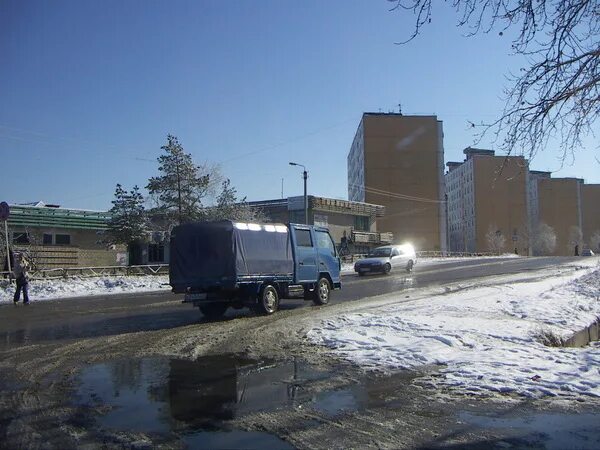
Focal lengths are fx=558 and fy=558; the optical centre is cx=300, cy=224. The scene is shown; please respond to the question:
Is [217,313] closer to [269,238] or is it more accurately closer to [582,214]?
[269,238]

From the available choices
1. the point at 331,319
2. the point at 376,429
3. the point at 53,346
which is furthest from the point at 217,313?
the point at 376,429

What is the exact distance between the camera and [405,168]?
370 feet

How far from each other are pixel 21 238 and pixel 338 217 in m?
34.4

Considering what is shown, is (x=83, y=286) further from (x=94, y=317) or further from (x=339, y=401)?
(x=339, y=401)

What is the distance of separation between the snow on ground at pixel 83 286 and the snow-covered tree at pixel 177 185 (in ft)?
22.2

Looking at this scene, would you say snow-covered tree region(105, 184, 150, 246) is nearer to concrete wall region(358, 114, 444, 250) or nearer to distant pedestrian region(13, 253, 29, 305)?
distant pedestrian region(13, 253, 29, 305)

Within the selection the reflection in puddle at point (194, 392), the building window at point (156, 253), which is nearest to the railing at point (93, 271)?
the building window at point (156, 253)

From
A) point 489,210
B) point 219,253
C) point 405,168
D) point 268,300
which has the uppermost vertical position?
point 405,168

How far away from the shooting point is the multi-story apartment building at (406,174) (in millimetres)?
109250

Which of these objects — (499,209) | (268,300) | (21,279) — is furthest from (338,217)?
(499,209)

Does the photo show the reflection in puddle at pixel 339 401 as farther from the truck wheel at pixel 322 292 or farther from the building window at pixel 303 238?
the truck wheel at pixel 322 292

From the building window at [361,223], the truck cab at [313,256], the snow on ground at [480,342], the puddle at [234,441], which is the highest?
the building window at [361,223]

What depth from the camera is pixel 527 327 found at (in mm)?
11453

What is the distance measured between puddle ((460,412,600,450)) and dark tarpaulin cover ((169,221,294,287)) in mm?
9234
